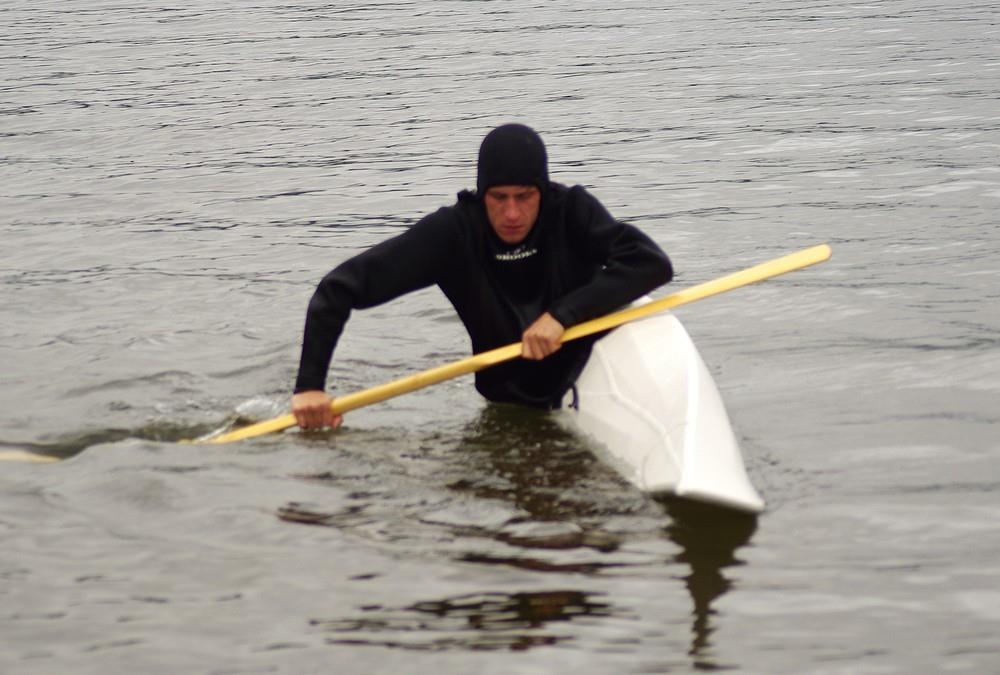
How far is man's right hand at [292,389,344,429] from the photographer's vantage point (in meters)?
6.12

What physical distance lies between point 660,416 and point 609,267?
690 mm

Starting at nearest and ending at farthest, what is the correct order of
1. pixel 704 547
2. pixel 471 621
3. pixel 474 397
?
pixel 471 621, pixel 704 547, pixel 474 397

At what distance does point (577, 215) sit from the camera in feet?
20.1

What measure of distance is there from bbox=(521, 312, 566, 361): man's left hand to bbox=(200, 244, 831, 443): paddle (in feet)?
0.29

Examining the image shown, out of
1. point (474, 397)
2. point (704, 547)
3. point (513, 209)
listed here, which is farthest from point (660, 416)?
point (474, 397)

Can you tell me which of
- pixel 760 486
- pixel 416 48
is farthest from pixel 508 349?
pixel 416 48

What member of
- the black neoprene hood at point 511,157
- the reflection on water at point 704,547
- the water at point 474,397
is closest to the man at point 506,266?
the black neoprene hood at point 511,157

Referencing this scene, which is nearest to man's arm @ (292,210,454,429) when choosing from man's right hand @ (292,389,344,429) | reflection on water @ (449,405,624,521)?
man's right hand @ (292,389,344,429)

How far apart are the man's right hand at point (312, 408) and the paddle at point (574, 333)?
54mm

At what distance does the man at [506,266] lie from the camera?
233 inches

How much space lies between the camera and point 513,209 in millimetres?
5930

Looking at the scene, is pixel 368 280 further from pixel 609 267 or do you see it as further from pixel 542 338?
pixel 609 267

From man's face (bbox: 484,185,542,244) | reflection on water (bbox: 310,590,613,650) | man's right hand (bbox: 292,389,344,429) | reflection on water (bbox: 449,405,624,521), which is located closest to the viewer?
reflection on water (bbox: 310,590,613,650)

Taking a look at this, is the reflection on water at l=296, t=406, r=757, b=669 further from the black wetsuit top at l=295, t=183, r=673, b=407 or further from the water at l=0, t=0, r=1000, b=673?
the black wetsuit top at l=295, t=183, r=673, b=407
